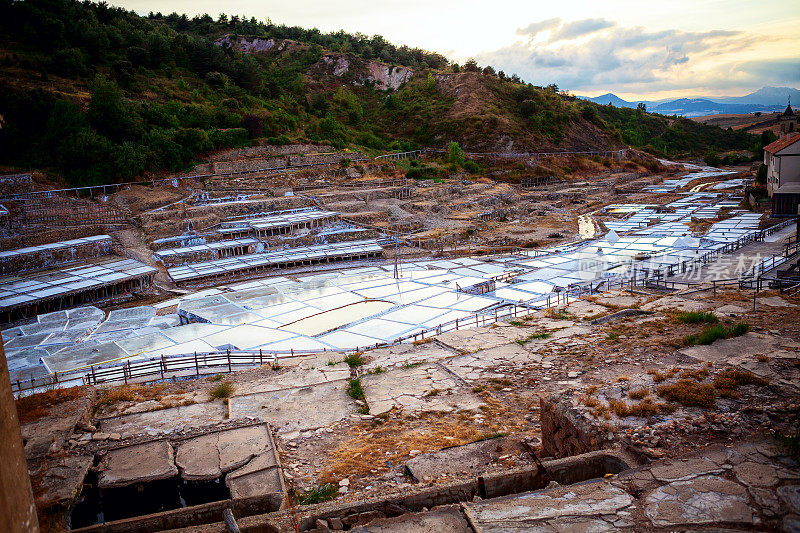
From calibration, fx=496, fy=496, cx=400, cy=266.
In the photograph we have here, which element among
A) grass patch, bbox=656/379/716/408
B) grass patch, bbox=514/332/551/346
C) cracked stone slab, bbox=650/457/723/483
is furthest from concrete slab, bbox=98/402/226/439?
grass patch, bbox=656/379/716/408

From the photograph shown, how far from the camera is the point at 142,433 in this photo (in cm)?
790

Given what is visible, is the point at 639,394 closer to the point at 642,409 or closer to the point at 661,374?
the point at 642,409

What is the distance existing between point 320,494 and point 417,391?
3.59 meters

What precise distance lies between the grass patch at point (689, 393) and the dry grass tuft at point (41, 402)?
945 cm

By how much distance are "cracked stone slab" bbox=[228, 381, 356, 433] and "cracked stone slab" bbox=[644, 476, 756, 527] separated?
514 centimetres

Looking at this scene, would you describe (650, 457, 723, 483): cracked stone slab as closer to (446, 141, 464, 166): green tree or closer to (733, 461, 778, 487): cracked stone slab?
(733, 461, 778, 487): cracked stone slab

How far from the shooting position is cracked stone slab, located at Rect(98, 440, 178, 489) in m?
6.40

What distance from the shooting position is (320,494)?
20.1 feet

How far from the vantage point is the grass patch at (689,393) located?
20.8 ft

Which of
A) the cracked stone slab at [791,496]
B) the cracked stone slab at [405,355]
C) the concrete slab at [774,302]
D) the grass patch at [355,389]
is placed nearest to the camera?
the cracked stone slab at [791,496]

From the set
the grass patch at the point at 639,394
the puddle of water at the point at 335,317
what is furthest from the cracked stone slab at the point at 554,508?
the puddle of water at the point at 335,317

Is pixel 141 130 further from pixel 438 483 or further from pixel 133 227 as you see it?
pixel 438 483

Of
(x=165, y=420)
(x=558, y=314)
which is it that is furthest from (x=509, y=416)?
(x=558, y=314)

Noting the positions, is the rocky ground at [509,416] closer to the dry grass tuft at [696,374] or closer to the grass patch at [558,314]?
the dry grass tuft at [696,374]
